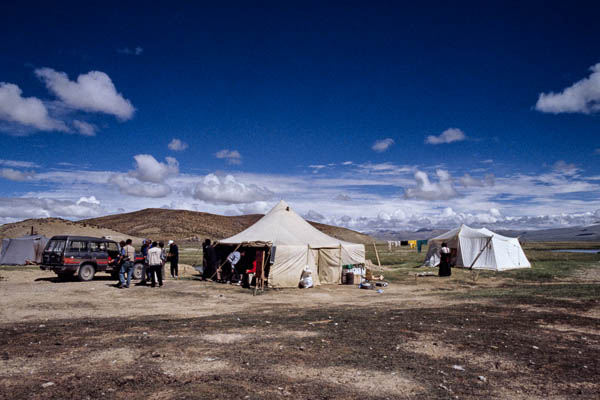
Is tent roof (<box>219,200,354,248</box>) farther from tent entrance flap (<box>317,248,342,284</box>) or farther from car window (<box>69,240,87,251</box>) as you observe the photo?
car window (<box>69,240,87,251</box>)

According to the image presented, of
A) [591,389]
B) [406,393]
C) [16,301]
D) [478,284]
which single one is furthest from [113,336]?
[478,284]

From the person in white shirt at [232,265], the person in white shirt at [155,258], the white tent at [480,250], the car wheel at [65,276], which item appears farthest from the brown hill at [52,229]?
the person in white shirt at [155,258]

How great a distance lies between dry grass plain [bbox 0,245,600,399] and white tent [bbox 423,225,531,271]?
49.8ft

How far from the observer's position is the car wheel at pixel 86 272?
64.6ft

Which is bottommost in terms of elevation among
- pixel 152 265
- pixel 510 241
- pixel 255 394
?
pixel 255 394

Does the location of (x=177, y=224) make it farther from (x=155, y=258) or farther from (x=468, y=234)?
(x=155, y=258)

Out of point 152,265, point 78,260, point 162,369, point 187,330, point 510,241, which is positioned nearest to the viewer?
point 162,369

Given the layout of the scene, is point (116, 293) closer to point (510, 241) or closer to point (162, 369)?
point (162, 369)

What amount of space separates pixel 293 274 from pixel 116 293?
7519 millimetres

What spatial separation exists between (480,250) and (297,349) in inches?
1004

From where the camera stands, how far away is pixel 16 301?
45.3 ft

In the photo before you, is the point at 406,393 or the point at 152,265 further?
the point at 152,265

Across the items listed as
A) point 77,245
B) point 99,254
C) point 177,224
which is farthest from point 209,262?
point 177,224

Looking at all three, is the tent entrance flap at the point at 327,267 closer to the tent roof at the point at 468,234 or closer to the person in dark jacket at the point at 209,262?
the person in dark jacket at the point at 209,262
